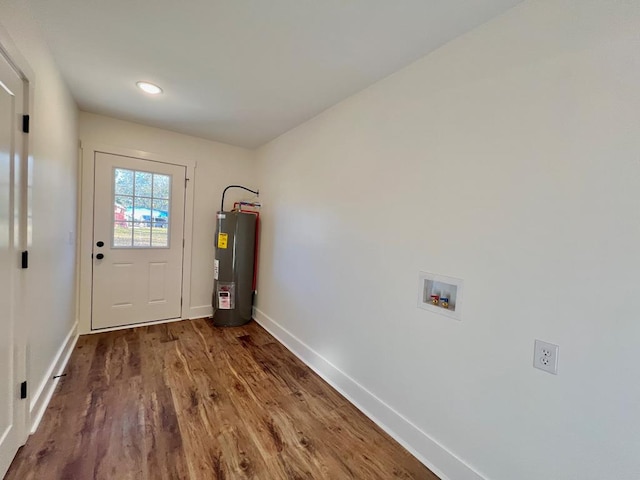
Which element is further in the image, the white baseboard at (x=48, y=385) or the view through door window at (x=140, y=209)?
the view through door window at (x=140, y=209)

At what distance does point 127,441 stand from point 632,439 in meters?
2.33

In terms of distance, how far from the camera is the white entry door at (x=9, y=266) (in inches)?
48.6

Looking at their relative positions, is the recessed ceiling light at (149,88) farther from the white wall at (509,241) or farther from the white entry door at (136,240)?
the white wall at (509,241)

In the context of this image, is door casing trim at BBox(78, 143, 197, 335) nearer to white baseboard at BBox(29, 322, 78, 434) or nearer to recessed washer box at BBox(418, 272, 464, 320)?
white baseboard at BBox(29, 322, 78, 434)

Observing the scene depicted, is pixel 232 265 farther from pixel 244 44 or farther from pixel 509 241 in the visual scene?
pixel 509 241

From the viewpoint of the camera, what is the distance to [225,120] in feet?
9.42

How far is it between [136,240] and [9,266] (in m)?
2.01

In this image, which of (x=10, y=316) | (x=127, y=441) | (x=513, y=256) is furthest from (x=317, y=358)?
(x=10, y=316)

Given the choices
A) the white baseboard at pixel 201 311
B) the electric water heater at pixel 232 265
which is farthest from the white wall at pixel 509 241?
the white baseboard at pixel 201 311

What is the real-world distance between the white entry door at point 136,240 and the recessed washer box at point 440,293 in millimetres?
2980

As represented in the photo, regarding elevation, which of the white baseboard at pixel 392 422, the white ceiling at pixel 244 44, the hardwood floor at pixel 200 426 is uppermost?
the white ceiling at pixel 244 44

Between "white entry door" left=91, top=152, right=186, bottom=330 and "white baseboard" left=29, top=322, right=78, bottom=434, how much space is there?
58cm

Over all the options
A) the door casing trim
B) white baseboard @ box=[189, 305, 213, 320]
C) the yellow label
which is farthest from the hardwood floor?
the yellow label

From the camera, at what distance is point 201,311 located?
3.68 metres
